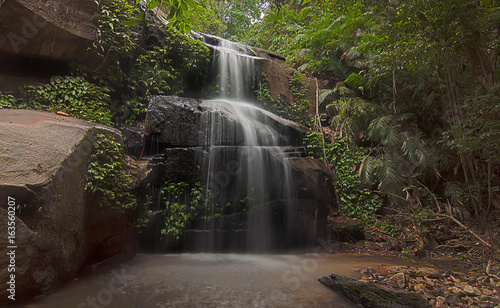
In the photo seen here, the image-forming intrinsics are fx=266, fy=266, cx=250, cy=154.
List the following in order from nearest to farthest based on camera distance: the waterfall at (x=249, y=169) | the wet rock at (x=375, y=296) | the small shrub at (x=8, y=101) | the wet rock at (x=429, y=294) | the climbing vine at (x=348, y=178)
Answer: the wet rock at (x=375, y=296) → the wet rock at (x=429, y=294) → the small shrub at (x=8, y=101) → the waterfall at (x=249, y=169) → the climbing vine at (x=348, y=178)

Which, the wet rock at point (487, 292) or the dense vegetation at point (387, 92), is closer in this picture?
the wet rock at point (487, 292)

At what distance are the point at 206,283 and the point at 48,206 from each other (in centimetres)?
217

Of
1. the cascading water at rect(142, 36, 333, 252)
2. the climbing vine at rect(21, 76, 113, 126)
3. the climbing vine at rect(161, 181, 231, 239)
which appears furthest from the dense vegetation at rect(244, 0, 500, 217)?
the climbing vine at rect(21, 76, 113, 126)

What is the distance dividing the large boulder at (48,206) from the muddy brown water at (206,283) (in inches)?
11.5

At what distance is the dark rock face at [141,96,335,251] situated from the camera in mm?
5566

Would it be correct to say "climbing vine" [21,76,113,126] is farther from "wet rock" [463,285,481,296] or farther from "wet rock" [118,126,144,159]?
"wet rock" [463,285,481,296]

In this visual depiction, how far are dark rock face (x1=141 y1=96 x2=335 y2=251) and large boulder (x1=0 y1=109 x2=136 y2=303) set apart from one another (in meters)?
1.36

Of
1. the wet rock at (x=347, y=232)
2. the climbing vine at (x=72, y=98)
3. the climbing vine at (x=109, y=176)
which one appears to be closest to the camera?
the climbing vine at (x=109, y=176)

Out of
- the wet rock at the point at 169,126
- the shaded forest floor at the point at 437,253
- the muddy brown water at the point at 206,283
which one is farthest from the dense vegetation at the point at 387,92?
the muddy brown water at the point at 206,283

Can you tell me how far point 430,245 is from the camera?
632 centimetres

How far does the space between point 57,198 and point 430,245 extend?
24.6ft

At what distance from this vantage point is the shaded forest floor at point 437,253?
3.37 m

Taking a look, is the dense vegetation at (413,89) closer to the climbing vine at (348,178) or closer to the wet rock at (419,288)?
the climbing vine at (348,178)

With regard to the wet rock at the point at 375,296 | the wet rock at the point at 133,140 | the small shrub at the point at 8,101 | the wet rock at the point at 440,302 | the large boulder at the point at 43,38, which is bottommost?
the wet rock at the point at 440,302
